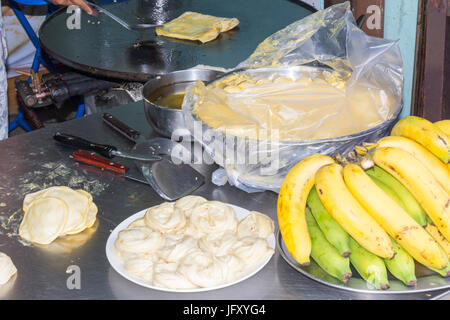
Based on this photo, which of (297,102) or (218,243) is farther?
(297,102)

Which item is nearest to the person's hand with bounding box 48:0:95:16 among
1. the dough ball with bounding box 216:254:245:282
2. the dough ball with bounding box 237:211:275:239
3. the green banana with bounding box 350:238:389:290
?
the dough ball with bounding box 237:211:275:239

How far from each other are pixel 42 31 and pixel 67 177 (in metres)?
1.43

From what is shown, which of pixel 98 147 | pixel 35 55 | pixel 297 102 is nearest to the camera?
pixel 297 102

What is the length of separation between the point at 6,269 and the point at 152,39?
66.5 inches

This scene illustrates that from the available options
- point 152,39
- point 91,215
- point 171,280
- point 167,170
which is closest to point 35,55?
point 152,39

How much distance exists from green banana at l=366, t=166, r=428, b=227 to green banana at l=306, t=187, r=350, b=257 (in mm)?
135

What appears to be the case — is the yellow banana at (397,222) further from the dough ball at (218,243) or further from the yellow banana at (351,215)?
the dough ball at (218,243)

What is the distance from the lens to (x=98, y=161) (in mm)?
1555

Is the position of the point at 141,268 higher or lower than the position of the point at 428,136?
lower

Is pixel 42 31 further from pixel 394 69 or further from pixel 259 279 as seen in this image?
pixel 259 279

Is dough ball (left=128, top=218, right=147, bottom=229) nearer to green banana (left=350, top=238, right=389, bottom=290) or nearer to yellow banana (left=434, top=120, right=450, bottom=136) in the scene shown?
green banana (left=350, top=238, right=389, bottom=290)

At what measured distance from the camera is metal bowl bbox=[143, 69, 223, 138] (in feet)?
5.15

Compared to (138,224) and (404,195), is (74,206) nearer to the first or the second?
(138,224)
